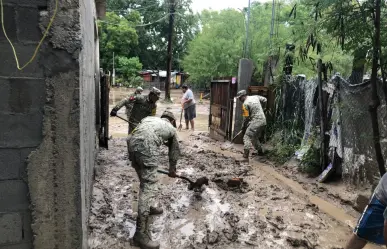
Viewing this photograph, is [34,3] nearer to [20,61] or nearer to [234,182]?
[20,61]

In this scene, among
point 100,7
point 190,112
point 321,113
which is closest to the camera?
point 321,113

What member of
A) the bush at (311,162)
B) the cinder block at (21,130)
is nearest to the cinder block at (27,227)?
the cinder block at (21,130)

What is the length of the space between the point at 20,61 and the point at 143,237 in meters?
2.21

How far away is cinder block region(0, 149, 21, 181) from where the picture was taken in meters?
2.25

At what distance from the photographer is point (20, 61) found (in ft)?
7.20

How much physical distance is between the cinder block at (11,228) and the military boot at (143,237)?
1.42m

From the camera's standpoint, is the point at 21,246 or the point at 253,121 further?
the point at 253,121

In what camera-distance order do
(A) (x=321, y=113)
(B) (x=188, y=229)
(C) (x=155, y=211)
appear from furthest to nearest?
(A) (x=321, y=113) → (C) (x=155, y=211) → (B) (x=188, y=229)

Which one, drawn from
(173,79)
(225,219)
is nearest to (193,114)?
(225,219)

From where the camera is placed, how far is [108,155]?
303 inches

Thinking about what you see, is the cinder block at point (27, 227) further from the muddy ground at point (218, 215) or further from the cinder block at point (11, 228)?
the muddy ground at point (218, 215)

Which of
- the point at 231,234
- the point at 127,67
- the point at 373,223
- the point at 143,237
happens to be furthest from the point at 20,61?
the point at 127,67

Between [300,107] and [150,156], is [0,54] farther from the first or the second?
[300,107]

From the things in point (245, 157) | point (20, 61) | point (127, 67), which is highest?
point (127, 67)
